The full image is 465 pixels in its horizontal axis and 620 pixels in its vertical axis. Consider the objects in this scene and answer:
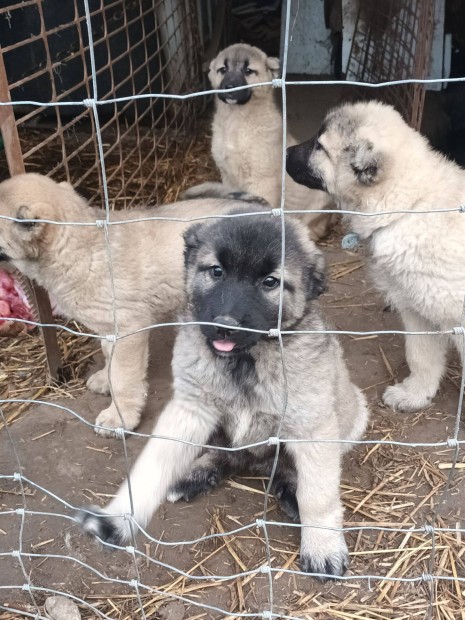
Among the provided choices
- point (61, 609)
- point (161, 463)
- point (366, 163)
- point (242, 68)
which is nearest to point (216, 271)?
point (161, 463)

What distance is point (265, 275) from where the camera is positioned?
104 inches

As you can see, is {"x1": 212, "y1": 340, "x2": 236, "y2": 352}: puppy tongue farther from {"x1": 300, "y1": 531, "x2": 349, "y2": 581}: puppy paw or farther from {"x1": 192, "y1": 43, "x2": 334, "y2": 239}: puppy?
{"x1": 192, "y1": 43, "x2": 334, "y2": 239}: puppy

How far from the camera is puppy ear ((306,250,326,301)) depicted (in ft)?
9.27

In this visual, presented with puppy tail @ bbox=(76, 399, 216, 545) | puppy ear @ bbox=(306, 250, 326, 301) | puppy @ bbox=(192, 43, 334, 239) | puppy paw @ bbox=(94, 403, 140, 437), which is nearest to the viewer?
puppy ear @ bbox=(306, 250, 326, 301)

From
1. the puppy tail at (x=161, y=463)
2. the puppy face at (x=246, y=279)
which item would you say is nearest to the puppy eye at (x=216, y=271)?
the puppy face at (x=246, y=279)

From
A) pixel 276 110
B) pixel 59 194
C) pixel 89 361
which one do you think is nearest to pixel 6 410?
pixel 89 361

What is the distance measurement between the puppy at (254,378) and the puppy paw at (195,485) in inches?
11.9

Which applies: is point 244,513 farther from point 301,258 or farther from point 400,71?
Answer: point 400,71

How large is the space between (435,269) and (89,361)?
2360mm

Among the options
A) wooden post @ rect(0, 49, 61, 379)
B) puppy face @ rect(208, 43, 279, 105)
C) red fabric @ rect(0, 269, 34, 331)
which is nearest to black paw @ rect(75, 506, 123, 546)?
wooden post @ rect(0, 49, 61, 379)

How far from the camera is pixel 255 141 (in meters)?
5.60

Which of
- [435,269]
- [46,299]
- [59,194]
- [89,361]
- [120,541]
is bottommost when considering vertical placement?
[89,361]

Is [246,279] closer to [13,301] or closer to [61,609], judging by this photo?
[61,609]

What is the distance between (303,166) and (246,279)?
4.58ft
